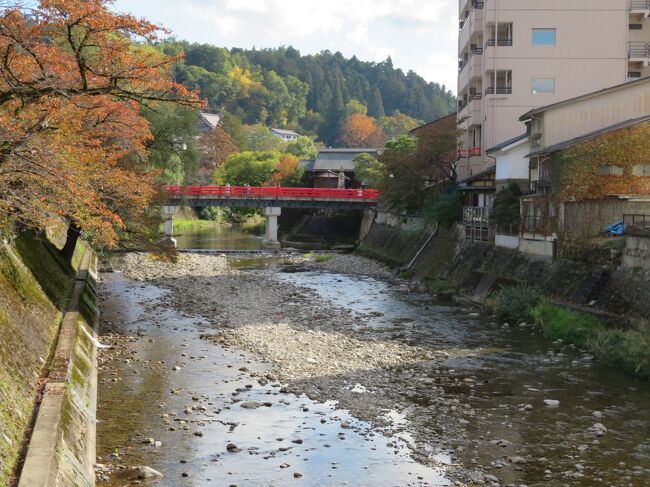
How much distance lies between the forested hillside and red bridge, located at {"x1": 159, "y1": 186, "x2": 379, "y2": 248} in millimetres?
82480

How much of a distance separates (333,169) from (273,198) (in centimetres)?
1902

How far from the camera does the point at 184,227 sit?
82.2 meters

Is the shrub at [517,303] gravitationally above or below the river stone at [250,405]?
above

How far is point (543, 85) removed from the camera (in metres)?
43.8

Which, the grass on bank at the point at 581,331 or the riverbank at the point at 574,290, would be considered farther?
the riverbank at the point at 574,290

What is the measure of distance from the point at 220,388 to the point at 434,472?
6.52m

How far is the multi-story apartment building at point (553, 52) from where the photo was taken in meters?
43.2

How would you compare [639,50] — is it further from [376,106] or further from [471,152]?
[376,106]

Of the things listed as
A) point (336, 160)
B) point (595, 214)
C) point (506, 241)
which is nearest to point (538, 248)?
Answer: point (595, 214)

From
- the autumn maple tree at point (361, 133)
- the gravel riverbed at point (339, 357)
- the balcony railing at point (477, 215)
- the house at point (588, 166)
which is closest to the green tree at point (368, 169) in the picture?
the balcony railing at point (477, 215)

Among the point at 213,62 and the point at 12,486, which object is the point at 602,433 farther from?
the point at 213,62

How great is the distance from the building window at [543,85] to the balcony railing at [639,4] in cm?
637

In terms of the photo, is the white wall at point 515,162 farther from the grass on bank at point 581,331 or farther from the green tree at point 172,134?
the green tree at point 172,134

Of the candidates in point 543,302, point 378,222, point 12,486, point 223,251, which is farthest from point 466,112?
point 12,486
